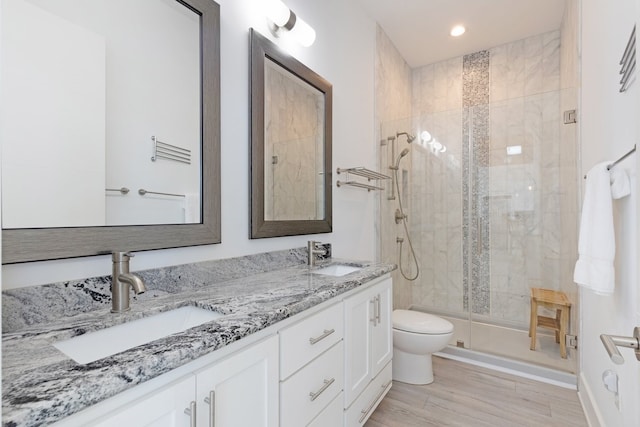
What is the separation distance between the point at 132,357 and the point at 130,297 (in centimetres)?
45

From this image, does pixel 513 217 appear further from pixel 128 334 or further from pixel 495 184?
pixel 128 334

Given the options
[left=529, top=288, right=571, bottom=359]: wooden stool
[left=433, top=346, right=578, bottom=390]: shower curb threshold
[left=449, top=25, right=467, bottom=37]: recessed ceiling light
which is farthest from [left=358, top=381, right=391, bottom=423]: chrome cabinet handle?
[left=449, top=25, right=467, bottom=37]: recessed ceiling light


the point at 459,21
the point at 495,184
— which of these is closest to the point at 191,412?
the point at 495,184

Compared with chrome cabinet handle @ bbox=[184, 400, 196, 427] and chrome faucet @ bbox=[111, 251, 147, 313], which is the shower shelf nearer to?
chrome faucet @ bbox=[111, 251, 147, 313]

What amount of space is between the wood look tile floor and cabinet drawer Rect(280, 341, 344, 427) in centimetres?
67

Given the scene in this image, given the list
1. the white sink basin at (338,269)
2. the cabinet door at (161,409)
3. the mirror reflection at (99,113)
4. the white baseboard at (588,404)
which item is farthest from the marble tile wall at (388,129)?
the cabinet door at (161,409)

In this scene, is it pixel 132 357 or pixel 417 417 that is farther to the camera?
pixel 417 417

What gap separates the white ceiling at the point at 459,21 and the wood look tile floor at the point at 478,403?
2871mm

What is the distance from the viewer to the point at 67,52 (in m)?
0.93

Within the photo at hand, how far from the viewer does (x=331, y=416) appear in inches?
51.0

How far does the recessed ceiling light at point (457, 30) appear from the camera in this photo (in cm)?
277

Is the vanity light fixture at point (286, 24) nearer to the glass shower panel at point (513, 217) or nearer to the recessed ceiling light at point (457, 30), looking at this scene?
the recessed ceiling light at point (457, 30)

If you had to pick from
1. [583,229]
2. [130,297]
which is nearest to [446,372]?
[583,229]

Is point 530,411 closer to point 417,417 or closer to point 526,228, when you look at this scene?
point 417,417
